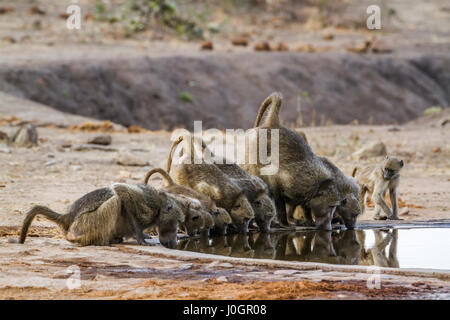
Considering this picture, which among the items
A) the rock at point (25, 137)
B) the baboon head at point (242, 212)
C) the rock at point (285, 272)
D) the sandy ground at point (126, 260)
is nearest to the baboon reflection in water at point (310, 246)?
the baboon head at point (242, 212)

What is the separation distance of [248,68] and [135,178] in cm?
1876

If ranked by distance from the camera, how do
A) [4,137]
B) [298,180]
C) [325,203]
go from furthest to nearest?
[4,137] → [325,203] → [298,180]

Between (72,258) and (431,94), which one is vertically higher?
(431,94)

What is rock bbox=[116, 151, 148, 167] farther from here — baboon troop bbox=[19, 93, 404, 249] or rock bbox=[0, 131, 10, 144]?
baboon troop bbox=[19, 93, 404, 249]

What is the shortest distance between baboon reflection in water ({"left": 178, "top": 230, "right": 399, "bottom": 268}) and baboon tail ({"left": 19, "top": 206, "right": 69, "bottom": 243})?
1.23m

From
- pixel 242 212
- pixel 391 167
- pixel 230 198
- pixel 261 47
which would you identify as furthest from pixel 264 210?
pixel 261 47

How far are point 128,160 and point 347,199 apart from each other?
6123mm

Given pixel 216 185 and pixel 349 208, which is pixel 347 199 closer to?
pixel 349 208

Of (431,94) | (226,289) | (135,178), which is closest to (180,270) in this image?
(226,289)

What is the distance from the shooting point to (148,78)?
2758cm

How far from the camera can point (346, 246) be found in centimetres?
868

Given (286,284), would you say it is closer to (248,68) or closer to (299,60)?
(248,68)

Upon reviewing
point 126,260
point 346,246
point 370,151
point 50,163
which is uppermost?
point 370,151

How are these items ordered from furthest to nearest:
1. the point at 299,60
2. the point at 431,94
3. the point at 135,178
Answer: the point at 431,94 < the point at 299,60 < the point at 135,178
